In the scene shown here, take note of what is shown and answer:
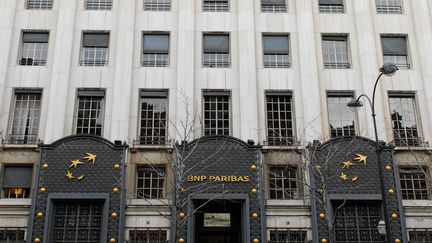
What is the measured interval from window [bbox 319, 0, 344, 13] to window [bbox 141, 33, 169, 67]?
887 cm

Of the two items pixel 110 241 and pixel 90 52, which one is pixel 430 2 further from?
pixel 110 241

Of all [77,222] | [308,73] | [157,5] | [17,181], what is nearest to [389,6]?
[308,73]

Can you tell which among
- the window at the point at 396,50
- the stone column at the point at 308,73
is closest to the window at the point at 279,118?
the stone column at the point at 308,73

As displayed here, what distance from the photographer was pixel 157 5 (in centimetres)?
2519

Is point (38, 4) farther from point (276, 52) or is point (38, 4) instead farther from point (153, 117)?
point (276, 52)

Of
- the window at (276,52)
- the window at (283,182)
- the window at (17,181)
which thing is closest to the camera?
the window at (17,181)

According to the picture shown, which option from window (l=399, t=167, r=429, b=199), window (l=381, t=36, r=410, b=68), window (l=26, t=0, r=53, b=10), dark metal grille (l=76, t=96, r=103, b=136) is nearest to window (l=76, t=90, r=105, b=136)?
dark metal grille (l=76, t=96, r=103, b=136)

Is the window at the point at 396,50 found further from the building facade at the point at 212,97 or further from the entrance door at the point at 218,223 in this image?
the entrance door at the point at 218,223

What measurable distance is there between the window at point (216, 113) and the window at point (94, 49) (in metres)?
5.85

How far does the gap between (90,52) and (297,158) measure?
1209 cm

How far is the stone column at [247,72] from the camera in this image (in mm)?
22266

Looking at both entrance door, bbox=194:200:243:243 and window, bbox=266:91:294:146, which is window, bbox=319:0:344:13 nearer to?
window, bbox=266:91:294:146

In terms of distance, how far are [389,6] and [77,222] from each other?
2017cm

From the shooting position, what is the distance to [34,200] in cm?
2002
